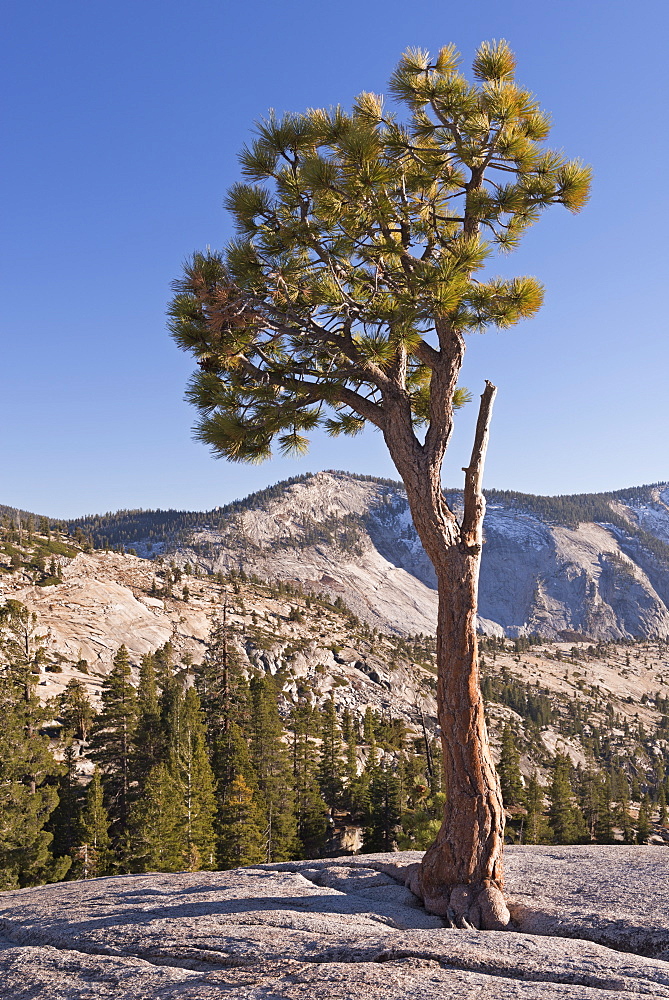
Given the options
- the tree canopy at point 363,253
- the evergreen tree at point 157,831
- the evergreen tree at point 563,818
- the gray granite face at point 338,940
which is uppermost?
the tree canopy at point 363,253

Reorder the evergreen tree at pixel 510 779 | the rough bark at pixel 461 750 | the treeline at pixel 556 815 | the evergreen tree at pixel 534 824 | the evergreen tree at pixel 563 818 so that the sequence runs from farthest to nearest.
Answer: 1. the evergreen tree at pixel 563 818
2. the treeline at pixel 556 815
3. the evergreen tree at pixel 534 824
4. the evergreen tree at pixel 510 779
5. the rough bark at pixel 461 750

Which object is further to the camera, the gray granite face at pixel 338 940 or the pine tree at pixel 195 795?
the pine tree at pixel 195 795

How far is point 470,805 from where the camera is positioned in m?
7.87

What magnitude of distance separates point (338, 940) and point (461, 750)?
9.29ft

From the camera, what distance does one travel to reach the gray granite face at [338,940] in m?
4.93

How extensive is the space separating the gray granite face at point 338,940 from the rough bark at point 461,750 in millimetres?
428

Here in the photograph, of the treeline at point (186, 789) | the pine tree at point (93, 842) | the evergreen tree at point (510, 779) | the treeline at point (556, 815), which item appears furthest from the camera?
the treeline at point (556, 815)

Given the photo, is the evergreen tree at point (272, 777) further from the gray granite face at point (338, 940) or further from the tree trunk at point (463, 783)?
the tree trunk at point (463, 783)

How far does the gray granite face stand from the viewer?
4934mm

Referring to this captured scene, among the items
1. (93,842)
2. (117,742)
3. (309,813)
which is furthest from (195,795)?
(309,813)

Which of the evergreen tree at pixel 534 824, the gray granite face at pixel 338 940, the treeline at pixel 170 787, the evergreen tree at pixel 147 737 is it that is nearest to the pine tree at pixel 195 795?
the treeline at pixel 170 787

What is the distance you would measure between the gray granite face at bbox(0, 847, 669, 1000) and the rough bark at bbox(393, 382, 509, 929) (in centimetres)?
43

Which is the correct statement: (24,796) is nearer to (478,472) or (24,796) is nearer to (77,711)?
→ (77,711)

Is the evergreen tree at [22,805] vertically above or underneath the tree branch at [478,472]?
underneath
